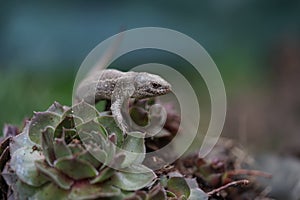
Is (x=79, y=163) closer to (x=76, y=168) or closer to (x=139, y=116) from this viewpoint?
(x=76, y=168)

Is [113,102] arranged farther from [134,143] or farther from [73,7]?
[73,7]

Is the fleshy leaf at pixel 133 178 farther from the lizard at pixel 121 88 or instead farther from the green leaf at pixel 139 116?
the green leaf at pixel 139 116

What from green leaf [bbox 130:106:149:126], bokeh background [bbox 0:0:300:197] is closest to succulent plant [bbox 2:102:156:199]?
green leaf [bbox 130:106:149:126]

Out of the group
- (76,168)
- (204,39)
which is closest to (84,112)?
(76,168)

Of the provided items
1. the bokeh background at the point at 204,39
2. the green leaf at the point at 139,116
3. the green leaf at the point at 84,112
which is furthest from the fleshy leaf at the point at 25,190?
the bokeh background at the point at 204,39

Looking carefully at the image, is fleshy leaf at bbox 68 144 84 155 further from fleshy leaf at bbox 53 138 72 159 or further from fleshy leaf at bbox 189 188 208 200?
fleshy leaf at bbox 189 188 208 200

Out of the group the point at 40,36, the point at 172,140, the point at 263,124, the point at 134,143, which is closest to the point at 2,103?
the point at 172,140
